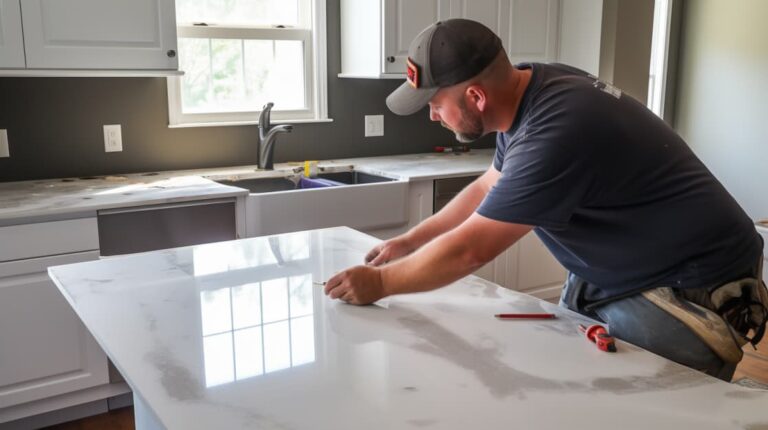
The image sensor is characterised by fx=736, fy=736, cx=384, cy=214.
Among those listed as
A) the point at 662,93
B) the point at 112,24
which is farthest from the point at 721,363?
the point at 662,93

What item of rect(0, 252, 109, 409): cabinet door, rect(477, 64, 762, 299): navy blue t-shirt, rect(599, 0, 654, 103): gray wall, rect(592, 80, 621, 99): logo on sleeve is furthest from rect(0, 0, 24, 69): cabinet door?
rect(599, 0, 654, 103): gray wall

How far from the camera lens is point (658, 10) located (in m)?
5.29

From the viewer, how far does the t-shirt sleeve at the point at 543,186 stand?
138cm

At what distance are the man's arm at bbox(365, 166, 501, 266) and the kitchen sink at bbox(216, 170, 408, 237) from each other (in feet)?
4.03

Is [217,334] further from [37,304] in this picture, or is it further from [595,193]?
[37,304]

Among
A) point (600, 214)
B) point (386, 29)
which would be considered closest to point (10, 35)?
point (386, 29)

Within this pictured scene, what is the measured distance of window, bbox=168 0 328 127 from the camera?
3.57 m

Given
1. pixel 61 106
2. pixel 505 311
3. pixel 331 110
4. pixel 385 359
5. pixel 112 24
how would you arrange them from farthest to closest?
pixel 331 110, pixel 61 106, pixel 112 24, pixel 505 311, pixel 385 359

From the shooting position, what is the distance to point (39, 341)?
108 inches

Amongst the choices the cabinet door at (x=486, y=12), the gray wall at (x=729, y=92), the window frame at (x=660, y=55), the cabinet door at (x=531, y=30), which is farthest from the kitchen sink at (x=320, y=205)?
the gray wall at (x=729, y=92)

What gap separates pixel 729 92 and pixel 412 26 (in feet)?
8.85

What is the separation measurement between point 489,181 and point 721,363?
731 mm

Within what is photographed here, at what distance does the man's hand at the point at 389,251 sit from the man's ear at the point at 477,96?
16.9 inches

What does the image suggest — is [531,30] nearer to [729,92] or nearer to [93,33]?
[729,92]
